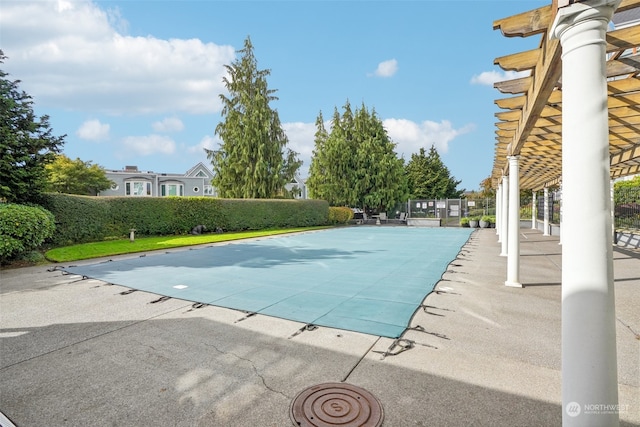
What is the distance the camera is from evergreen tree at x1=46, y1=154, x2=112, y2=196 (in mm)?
22547

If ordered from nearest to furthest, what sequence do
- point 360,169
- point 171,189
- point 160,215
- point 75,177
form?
point 160,215, point 75,177, point 360,169, point 171,189

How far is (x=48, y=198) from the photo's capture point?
9836mm

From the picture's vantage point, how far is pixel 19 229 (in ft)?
24.2

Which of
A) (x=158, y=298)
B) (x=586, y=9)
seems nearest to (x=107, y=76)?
(x=158, y=298)

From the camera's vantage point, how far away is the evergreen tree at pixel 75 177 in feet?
74.0

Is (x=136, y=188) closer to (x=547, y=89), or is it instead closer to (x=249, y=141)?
(x=249, y=141)

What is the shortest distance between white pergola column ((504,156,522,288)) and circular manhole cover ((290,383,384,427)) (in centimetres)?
450

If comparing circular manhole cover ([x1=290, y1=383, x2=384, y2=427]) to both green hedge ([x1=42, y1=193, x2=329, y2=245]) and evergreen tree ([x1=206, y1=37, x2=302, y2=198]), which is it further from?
evergreen tree ([x1=206, y1=37, x2=302, y2=198])

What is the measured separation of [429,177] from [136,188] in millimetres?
30994

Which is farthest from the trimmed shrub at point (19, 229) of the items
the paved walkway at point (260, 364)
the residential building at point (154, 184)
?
the residential building at point (154, 184)

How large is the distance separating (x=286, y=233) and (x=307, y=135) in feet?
50.5

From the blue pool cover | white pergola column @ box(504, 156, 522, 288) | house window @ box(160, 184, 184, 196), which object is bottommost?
the blue pool cover

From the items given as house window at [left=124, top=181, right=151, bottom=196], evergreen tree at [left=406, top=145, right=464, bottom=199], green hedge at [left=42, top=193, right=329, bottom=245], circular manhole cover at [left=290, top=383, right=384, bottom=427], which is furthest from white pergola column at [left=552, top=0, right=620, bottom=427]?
house window at [left=124, top=181, right=151, bottom=196]

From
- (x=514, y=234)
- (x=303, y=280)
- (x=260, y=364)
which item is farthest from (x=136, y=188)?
(x=260, y=364)
